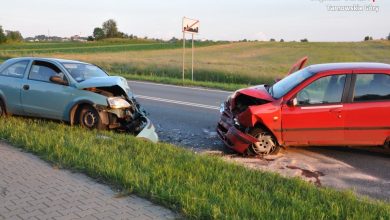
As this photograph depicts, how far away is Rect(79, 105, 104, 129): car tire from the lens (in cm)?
834

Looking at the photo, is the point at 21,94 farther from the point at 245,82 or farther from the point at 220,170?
the point at 245,82

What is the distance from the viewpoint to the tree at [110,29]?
417ft

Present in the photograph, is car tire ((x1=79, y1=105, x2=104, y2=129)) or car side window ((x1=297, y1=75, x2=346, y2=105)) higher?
car side window ((x1=297, y1=75, x2=346, y2=105))

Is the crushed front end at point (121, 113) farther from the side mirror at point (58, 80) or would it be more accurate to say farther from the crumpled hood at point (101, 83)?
the side mirror at point (58, 80)

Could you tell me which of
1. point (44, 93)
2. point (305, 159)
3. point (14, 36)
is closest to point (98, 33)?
point (14, 36)

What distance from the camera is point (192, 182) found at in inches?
197

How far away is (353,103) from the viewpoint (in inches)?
285

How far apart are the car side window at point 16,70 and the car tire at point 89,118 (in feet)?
5.75

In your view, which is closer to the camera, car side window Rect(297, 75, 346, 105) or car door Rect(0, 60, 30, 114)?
car side window Rect(297, 75, 346, 105)

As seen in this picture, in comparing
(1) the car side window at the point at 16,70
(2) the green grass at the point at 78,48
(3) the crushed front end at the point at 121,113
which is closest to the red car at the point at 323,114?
(3) the crushed front end at the point at 121,113

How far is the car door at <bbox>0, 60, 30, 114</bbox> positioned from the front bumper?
4.15 meters

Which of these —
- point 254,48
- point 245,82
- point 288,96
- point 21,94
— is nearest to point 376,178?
point 288,96

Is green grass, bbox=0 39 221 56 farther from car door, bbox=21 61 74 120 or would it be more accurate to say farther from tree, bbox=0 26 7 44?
car door, bbox=21 61 74 120

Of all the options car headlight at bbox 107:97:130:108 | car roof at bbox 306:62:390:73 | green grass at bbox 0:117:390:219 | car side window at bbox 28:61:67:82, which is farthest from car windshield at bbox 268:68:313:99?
car side window at bbox 28:61:67:82
